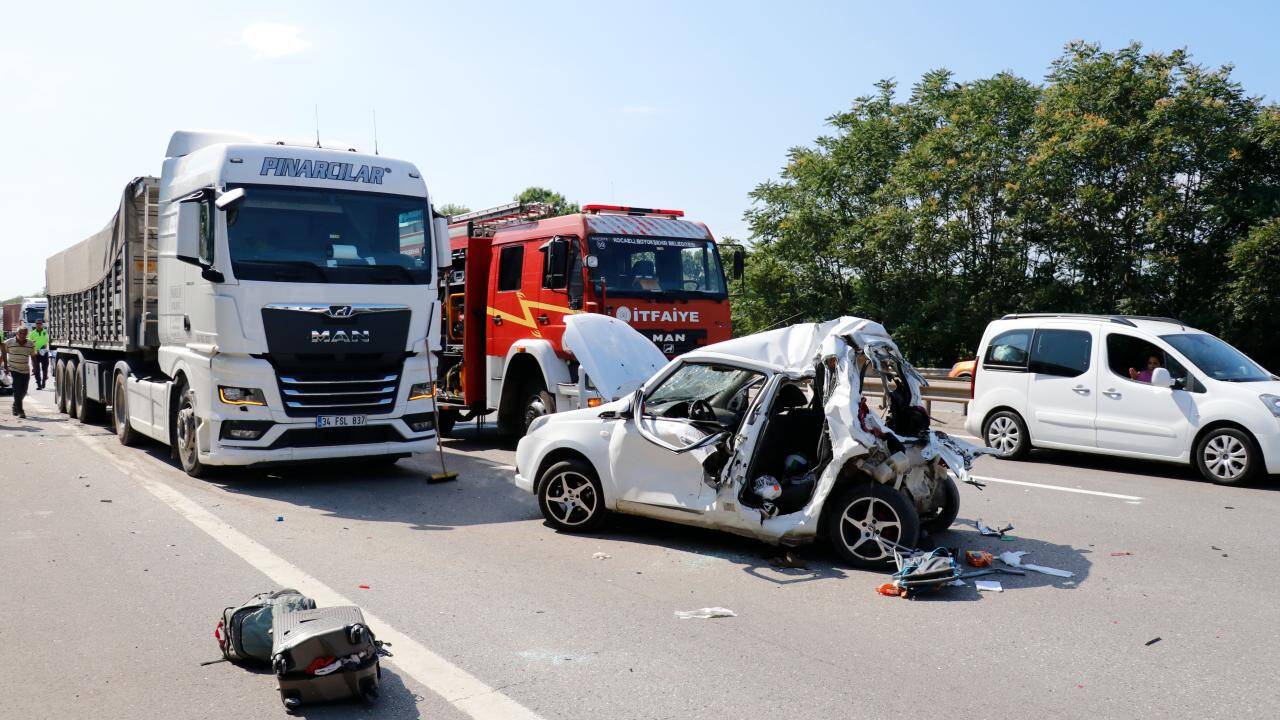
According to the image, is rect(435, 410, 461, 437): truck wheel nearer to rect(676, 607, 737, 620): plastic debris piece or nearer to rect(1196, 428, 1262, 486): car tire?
rect(676, 607, 737, 620): plastic debris piece

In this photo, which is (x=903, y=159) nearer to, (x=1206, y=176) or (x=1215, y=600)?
(x=1206, y=176)

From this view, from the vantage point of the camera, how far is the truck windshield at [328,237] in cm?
946

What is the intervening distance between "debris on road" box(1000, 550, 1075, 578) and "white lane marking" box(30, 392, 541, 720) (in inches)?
157

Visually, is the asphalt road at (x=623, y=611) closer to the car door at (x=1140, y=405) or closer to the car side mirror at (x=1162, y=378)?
the car door at (x=1140, y=405)

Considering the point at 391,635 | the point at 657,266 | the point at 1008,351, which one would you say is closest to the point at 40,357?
the point at 657,266

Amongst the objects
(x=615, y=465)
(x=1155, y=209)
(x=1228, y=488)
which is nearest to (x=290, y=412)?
(x=615, y=465)

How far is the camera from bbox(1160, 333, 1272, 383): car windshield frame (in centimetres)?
1050

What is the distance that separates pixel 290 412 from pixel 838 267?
21.5 m

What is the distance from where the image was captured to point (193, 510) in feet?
28.0

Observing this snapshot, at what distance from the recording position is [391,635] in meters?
5.11

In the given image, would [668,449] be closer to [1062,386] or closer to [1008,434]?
[1062,386]

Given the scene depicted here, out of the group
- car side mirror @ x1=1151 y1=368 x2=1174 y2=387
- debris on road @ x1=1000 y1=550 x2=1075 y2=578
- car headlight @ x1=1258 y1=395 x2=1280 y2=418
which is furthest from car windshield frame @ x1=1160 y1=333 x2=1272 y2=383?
debris on road @ x1=1000 y1=550 x2=1075 y2=578

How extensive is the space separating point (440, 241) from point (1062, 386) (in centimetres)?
753

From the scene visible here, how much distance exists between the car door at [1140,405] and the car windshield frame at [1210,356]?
0.18 metres
